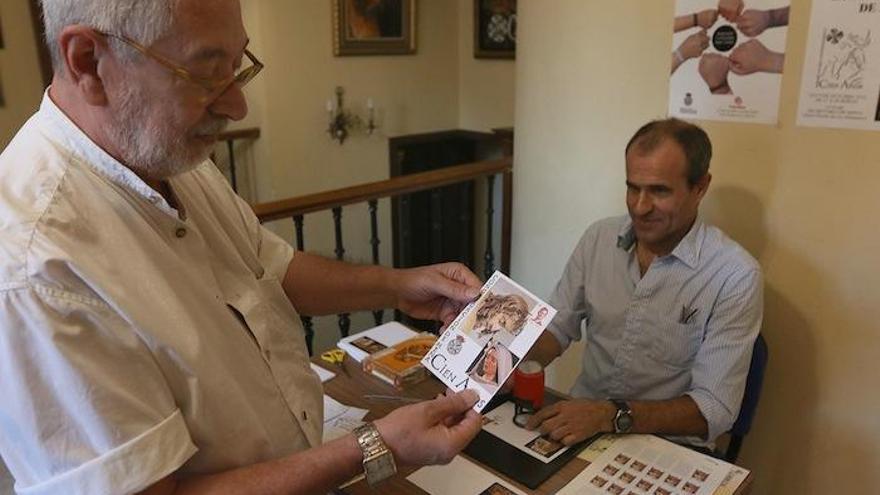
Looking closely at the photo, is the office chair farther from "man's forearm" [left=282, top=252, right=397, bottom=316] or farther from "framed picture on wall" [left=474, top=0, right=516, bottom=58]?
"framed picture on wall" [left=474, top=0, right=516, bottom=58]

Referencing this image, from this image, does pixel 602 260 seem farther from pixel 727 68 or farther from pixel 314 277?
pixel 314 277

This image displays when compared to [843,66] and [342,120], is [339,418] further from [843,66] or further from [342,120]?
[342,120]

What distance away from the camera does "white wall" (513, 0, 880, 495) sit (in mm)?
1634

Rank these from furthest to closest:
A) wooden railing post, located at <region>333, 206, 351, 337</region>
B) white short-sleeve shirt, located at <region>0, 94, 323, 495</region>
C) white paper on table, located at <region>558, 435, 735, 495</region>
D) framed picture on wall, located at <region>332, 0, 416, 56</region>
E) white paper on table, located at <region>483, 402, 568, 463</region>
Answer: framed picture on wall, located at <region>332, 0, 416, 56</region> < wooden railing post, located at <region>333, 206, 351, 337</region> < white paper on table, located at <region>483, 402, 568, 463</region> < white paper on table, located at <region>558, 435, 735, 495</region> < white short-sleeve shirt, located at <region>0, 94, 323, 495</region>

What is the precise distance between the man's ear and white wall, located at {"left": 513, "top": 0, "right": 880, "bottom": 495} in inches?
62.7

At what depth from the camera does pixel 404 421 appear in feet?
3.00

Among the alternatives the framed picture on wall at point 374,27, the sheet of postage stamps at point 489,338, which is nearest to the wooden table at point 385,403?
the sheet of postage stamps at point 489,338

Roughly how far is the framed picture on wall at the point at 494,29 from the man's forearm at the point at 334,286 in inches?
129

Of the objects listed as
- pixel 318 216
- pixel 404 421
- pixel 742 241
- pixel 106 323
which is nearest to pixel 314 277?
pixel 404 421

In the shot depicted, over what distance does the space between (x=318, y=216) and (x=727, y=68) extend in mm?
3089

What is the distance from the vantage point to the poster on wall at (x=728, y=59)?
5.46ft

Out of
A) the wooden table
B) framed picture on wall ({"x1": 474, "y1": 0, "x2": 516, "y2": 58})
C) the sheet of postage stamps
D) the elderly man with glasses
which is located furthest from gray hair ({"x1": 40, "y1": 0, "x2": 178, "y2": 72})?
framed picture on wall ({"x1": 474, "y1": 0, "x2": 516, "y2": 58})

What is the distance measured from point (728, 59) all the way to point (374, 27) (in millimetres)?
2992

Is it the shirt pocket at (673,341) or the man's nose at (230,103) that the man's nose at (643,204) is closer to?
the shirt pocket at (673,341)
